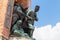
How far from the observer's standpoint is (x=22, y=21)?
12.4m

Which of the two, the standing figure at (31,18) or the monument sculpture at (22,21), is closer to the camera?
the monument sculpture at (22,21)

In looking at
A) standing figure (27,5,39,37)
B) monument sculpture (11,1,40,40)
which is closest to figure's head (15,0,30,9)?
monument sculpture (11,1,40,40)

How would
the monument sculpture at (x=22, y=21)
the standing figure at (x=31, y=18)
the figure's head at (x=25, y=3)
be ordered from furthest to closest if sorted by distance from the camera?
the figure's head at (x=25, y=3) < the standing figure at (x=31, y=18) < the monument sculpture at (x=22, y=21)

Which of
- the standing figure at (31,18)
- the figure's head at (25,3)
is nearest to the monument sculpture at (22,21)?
the standing figure at (31,18)

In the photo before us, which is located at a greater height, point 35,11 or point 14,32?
point 35,11

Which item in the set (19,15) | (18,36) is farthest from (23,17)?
(18,36)

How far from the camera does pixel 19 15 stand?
1230 cm

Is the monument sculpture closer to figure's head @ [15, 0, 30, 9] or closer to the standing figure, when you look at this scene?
the standing figure

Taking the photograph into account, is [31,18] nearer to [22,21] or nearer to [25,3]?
[22,21]

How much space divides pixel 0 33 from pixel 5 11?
0.90 metres

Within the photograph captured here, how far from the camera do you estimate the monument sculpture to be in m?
11.9

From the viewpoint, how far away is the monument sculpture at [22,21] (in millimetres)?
11926

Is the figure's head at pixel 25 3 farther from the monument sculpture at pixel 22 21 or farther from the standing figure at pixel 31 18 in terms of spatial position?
the standing figure at pixel 31 18

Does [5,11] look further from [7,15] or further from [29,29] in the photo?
[29,29]
